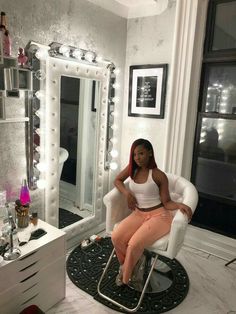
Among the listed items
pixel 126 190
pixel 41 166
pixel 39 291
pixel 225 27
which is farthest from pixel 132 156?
pixel 225 27

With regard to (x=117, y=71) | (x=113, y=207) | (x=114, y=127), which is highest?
(x=117, y=71)

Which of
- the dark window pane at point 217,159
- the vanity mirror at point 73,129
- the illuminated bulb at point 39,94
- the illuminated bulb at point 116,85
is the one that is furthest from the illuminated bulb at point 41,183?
the dark window pane at point 217,159

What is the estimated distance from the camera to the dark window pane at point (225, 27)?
2166 millimetres

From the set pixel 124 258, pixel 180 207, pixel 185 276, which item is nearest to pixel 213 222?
pixel 185 276

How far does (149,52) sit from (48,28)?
37.4 inches

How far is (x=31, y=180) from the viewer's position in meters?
1.96

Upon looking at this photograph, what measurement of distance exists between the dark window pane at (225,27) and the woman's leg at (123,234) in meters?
1.55

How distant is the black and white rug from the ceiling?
67.4 inches

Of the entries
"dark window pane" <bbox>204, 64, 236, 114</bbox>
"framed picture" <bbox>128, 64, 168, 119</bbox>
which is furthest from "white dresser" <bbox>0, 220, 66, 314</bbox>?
"dark window pane" <bbox>204, 64, 236, 114</bbox>

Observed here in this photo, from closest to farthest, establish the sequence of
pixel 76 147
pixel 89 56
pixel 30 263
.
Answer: pixel 30 263
pixel 89 56
pixel 76 147

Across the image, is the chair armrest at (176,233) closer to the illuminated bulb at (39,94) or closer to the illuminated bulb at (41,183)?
the illuminated bulb at (41,183)

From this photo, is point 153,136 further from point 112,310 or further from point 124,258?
point 112,310

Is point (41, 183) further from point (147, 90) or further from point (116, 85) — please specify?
point (147, 90)

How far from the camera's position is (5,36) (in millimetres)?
1565
